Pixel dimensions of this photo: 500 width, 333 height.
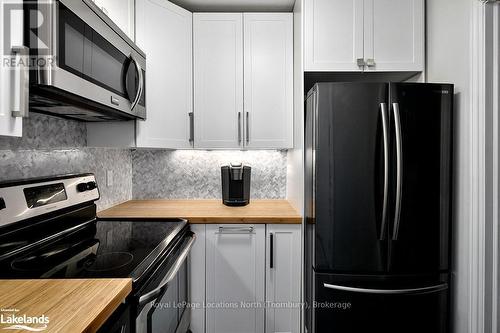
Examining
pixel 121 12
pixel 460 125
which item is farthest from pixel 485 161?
pixel 121 12

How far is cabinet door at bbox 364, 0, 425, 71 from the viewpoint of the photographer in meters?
1.62

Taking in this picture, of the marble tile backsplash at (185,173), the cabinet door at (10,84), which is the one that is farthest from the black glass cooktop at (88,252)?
the marble tile backsplash at (185,173)

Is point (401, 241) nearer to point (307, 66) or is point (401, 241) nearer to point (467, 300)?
point (467, 300)

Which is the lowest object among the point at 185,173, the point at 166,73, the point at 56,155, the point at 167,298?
the point at 167,298

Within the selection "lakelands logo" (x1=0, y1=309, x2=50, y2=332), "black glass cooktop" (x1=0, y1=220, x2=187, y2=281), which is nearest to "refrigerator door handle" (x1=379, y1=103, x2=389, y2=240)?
"black glass cooktop" (x1=0, y1=220, x2=187, y2=281)

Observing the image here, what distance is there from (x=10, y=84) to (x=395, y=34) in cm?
190

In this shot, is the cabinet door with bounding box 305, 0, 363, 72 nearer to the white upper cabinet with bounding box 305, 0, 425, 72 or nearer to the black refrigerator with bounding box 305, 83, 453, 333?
the white upper cabinet with bounding box 305, 0, 425, 72

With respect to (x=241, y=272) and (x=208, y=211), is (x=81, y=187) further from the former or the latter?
(x=241, y=272)

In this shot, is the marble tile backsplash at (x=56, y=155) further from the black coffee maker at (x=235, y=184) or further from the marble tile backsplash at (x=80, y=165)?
the black coffee maker at (x=235, y=184)

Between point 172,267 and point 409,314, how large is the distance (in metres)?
1.24

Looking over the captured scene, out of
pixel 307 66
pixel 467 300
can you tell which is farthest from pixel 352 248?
pixel 307 66

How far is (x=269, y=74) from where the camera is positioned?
1.93 metres

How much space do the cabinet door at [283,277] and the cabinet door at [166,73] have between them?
0.92 metres

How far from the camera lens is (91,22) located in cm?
104
